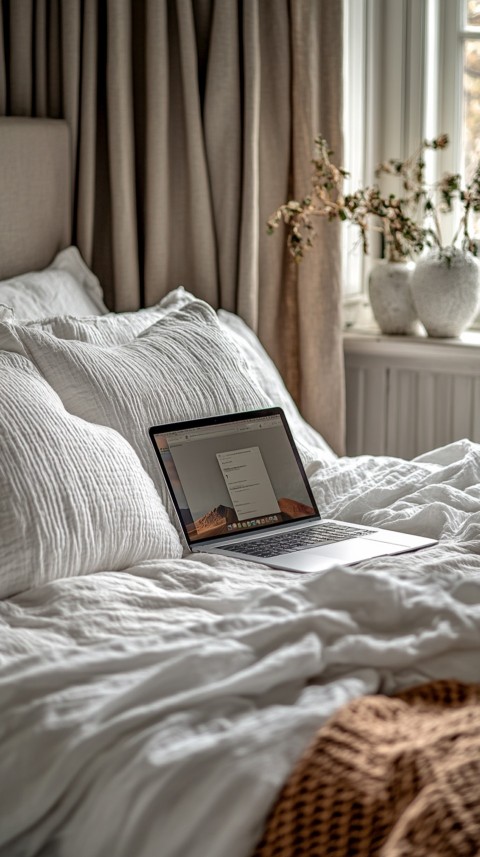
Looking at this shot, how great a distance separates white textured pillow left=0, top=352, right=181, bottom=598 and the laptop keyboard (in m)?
0.12

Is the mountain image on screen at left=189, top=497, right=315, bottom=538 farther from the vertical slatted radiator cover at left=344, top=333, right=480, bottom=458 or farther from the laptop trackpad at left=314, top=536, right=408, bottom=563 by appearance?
the vertical slatted radiator cover at left=344, top=333, right=480, bottom=458

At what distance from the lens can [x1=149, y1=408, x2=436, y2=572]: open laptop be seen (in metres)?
1.63

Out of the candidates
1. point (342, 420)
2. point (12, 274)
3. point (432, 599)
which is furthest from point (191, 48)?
point (432, 599)

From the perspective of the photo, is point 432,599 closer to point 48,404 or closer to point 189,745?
point 189,745

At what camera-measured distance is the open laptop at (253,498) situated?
163 cm

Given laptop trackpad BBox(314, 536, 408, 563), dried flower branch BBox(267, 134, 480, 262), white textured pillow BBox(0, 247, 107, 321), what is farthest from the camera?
dried flower branch BBox(267, 134, 480, 262)

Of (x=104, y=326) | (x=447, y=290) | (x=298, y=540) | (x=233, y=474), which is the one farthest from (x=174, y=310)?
(x=447, y=290)

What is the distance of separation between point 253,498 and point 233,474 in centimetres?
5

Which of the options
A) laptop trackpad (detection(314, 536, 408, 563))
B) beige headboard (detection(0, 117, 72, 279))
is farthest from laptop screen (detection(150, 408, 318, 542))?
beige headboard (detection(0, 117, 72, 279))

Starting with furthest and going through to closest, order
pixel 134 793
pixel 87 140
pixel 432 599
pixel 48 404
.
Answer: pixel 87 140 < pixel 48 404 < pixel 432 599 < pixel 134 793

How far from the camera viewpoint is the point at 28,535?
139 centimetres

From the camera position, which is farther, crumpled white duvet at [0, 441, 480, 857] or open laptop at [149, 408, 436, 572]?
open laptop at [149, 408, 436, 572]

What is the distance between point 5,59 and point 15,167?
0.27m

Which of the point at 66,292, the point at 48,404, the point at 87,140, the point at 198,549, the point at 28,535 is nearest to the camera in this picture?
the point at 28,535
